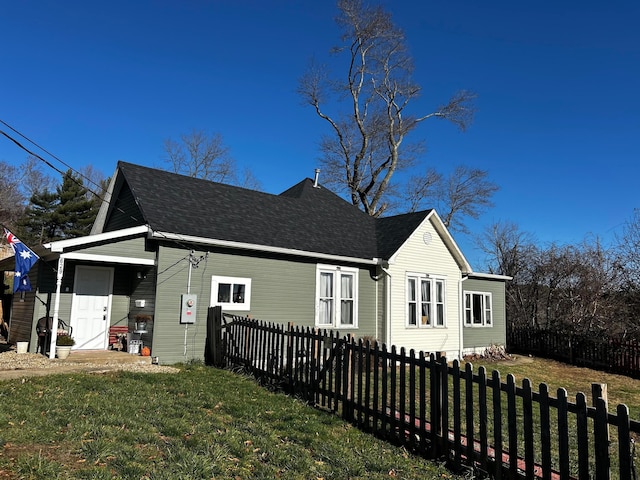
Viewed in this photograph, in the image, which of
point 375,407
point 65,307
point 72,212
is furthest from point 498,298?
point 72,212

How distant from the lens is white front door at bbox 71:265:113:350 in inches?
447

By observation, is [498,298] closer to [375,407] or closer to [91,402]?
[375,407]

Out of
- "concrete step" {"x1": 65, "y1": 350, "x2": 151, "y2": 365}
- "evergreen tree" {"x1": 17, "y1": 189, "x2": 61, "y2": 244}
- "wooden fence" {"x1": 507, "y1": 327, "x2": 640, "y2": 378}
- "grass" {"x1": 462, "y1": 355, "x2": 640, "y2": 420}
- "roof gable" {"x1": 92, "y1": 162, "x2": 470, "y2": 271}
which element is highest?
"evergreen tree" {"x1": 17, "y1": 189, "x2": 61, "y2": 244}

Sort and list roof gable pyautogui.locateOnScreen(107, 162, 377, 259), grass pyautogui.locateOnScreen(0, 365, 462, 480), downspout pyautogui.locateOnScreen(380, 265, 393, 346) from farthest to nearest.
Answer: downspout pyautogui.locateOnScreen(380, 265, 393, 346)
roof gable pyautogui.locateOnScreen(107, 162, 377, 259)
grass pyautogui.locateOnScreen(0, 365, 462, 480)

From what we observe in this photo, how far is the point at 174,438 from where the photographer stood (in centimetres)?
496

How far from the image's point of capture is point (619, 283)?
67.5ft

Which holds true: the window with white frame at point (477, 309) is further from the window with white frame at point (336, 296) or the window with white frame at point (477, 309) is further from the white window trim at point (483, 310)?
the window with white frame at point (336, 296)

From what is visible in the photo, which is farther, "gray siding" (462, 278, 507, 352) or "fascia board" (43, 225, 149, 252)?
"gray siding" (462, 278, 507, 352)

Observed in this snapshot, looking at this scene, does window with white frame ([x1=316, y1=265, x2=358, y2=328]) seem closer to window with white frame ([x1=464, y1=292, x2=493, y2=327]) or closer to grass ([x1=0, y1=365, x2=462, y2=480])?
window with white frame ([x1=464, y1=292, x2=493, y2=327])

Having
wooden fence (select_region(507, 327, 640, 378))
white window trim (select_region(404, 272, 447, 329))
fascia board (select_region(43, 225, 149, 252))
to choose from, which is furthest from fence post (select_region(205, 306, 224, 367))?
wooden fence (select_region(507, 327, 640, 378))

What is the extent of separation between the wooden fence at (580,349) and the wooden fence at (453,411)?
9435 millimetres

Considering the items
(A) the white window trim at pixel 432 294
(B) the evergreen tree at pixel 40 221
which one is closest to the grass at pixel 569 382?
(A) the white window trim at pixel 432 294

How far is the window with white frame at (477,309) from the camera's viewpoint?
18.2 meters

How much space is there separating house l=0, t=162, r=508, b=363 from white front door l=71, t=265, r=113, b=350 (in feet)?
0.09
